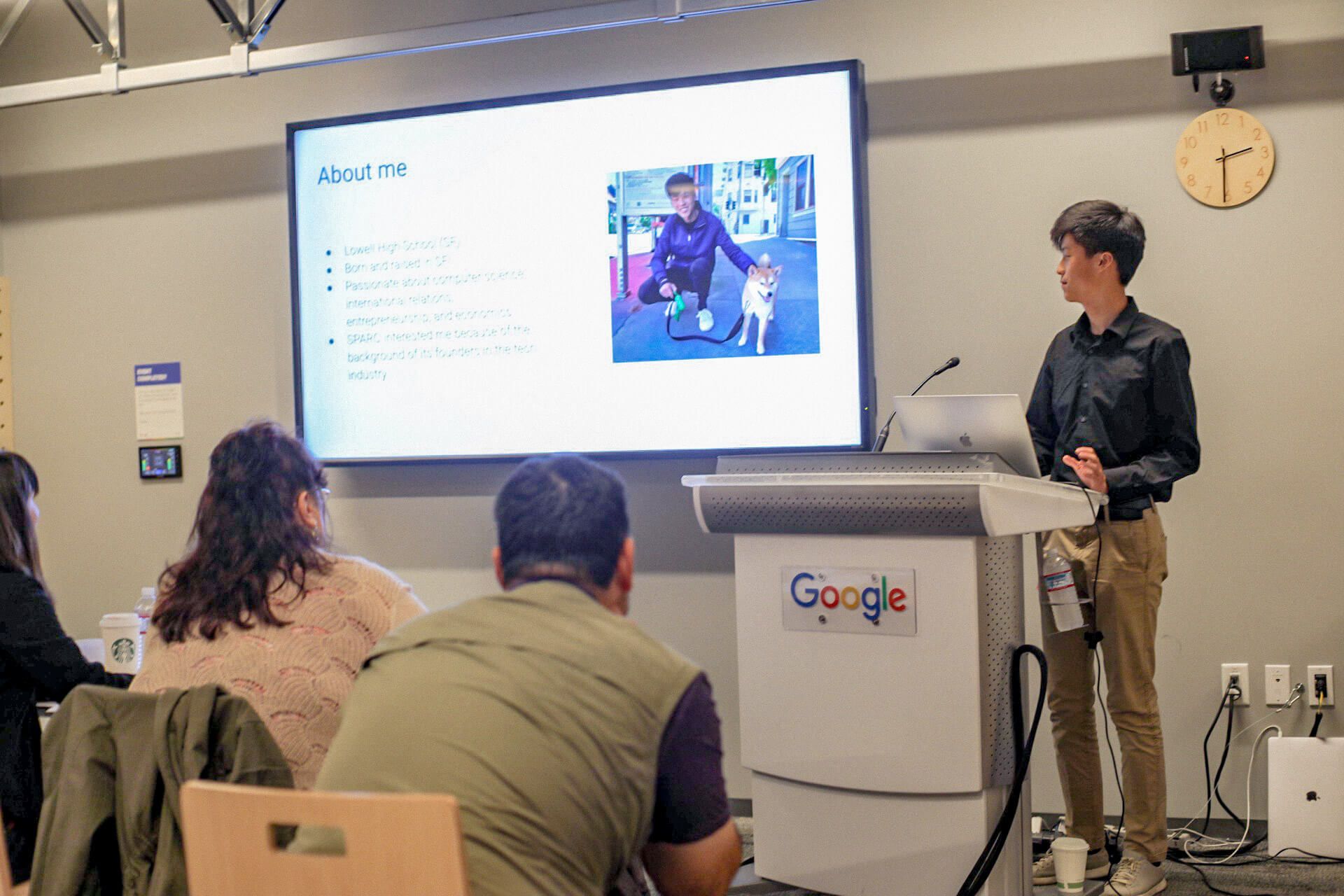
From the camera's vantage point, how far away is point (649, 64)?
3.80 metres

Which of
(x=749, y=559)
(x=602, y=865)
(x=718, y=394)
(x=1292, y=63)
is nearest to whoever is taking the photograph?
(x=602, y=865)

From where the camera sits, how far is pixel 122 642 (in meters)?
3.11

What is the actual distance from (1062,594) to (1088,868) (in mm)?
770

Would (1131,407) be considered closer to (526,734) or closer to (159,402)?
(526,734)

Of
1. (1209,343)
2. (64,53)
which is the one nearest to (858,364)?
(1209,343)

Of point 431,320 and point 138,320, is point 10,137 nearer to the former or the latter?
point 138,320

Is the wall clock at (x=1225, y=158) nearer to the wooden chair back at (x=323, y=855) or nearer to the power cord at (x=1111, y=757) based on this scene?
the power cord at (x=1111, y=757)

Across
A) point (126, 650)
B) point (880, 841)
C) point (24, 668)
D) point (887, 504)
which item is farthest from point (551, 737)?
point (126, 650)

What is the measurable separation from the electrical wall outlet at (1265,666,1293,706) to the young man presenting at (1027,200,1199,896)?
62 cm

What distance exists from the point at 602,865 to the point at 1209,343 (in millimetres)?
2682

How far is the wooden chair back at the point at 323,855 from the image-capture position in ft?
3.80

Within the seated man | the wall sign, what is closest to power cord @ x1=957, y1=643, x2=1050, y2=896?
the seated man

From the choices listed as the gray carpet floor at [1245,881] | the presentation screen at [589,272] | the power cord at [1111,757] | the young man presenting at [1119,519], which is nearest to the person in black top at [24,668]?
the gray carpet floor at [1245,881]

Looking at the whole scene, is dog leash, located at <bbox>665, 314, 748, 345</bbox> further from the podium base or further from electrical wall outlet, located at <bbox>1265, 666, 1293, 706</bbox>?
electrical wall outlet, located at <bbox>1265, 666, 1293, 706</bbox>
